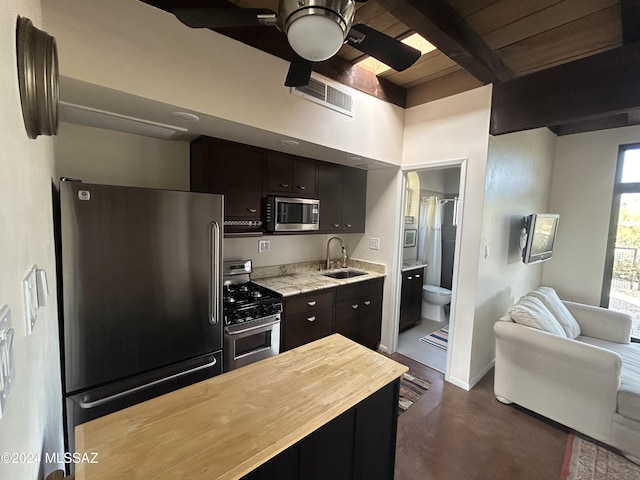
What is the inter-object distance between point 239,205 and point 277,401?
5.34 feet

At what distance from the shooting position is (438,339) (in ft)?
12.2

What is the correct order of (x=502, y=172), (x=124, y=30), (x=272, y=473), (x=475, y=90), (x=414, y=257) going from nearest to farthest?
(x=272, y=473), (x=124, y=30), (x=475, y=90), (x=502, y=172), (x=414, y=257)

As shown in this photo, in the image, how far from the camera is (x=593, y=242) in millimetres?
3764

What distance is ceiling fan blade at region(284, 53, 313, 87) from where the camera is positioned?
141cm

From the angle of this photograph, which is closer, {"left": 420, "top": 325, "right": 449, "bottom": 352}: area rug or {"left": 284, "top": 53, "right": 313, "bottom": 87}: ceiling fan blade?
{"left": 284, "top": 53, "right": 313, "bottom": 87}: ceiling fan blade

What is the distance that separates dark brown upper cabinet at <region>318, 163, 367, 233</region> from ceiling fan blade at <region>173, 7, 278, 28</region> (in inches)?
68.7

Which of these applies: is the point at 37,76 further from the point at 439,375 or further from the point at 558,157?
the point at 558,157

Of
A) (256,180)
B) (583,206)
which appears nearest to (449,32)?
(256,180)

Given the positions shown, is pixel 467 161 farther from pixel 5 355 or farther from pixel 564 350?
pixel 5 355

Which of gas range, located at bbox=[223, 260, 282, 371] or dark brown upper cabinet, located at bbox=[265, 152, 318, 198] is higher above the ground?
dark brown upper cabinet, located at bbox=[265, 152, 318, 198]

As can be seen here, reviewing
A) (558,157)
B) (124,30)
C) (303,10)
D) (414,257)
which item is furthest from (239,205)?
(558,157)

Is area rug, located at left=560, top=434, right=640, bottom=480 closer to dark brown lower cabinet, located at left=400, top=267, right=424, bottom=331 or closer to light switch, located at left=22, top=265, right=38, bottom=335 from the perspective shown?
dark brown lower cabinet, located at left=400, top=267, right=424, bottom=331

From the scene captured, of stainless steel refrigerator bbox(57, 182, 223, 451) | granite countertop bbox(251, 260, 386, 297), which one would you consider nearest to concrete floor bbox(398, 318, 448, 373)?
granite countertop bbox(251, 260, 386, 297)

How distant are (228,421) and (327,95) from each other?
2250mm
